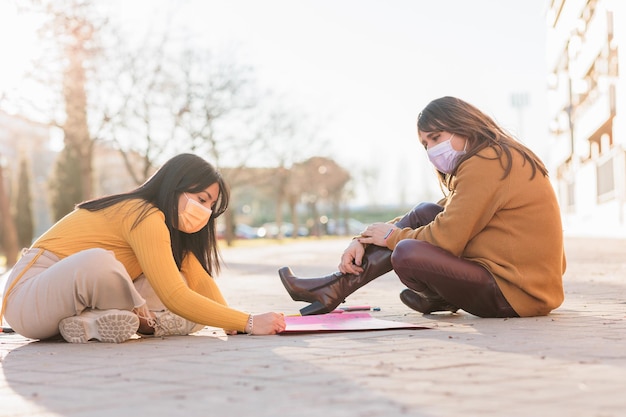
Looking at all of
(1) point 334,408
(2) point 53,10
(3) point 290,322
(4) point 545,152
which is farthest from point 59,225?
(4) point 545,152

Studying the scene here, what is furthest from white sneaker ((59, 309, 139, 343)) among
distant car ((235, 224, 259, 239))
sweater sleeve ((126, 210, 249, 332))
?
distant car ((235, 224, 259, 239))

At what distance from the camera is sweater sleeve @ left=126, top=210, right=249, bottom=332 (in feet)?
15.5

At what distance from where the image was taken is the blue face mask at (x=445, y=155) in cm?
543

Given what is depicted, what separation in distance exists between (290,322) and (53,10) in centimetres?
1717

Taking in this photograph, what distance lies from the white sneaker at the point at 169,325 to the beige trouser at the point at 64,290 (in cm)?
28

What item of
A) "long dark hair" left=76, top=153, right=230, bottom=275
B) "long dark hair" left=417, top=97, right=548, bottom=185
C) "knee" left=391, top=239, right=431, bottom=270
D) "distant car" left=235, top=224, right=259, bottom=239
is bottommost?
"distant car" left=235, top=224, right=259, bottom=239

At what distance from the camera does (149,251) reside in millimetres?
4750

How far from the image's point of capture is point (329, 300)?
5.83 m

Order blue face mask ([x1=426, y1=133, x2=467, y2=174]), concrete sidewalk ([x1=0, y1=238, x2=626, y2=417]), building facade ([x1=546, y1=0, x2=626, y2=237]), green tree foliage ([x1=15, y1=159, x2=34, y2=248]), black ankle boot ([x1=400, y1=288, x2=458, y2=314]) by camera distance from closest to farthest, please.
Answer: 1. concrete sidewalk ([x1=0, y1=238, x2=626, y2=417])
2. blue face mask ([x1=426, y1=133, x2=467, y2=174])
3. black ankle boot ([x1=400, y1=288, x2=458, y2=314])
4. building facade ([x1=546, y1=0, x2=626, y2=237])
5. green tree foliage ([x1=15, y1=159, x2=34, y2=248])

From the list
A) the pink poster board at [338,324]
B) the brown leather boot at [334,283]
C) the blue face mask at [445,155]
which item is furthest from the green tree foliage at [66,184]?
the blue face mask at [445,155]

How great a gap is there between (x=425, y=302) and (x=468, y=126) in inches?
53.6

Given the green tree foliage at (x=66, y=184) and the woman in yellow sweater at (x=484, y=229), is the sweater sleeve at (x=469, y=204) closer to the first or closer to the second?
the woman in yellow sweater at (x=484, y=229)

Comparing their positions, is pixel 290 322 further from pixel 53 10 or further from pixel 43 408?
pixel 53 10

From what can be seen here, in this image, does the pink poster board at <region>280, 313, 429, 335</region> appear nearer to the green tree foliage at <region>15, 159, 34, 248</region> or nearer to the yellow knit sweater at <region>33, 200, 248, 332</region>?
the yellow knit sweater at <region>33, 200, 248, 332</region>
